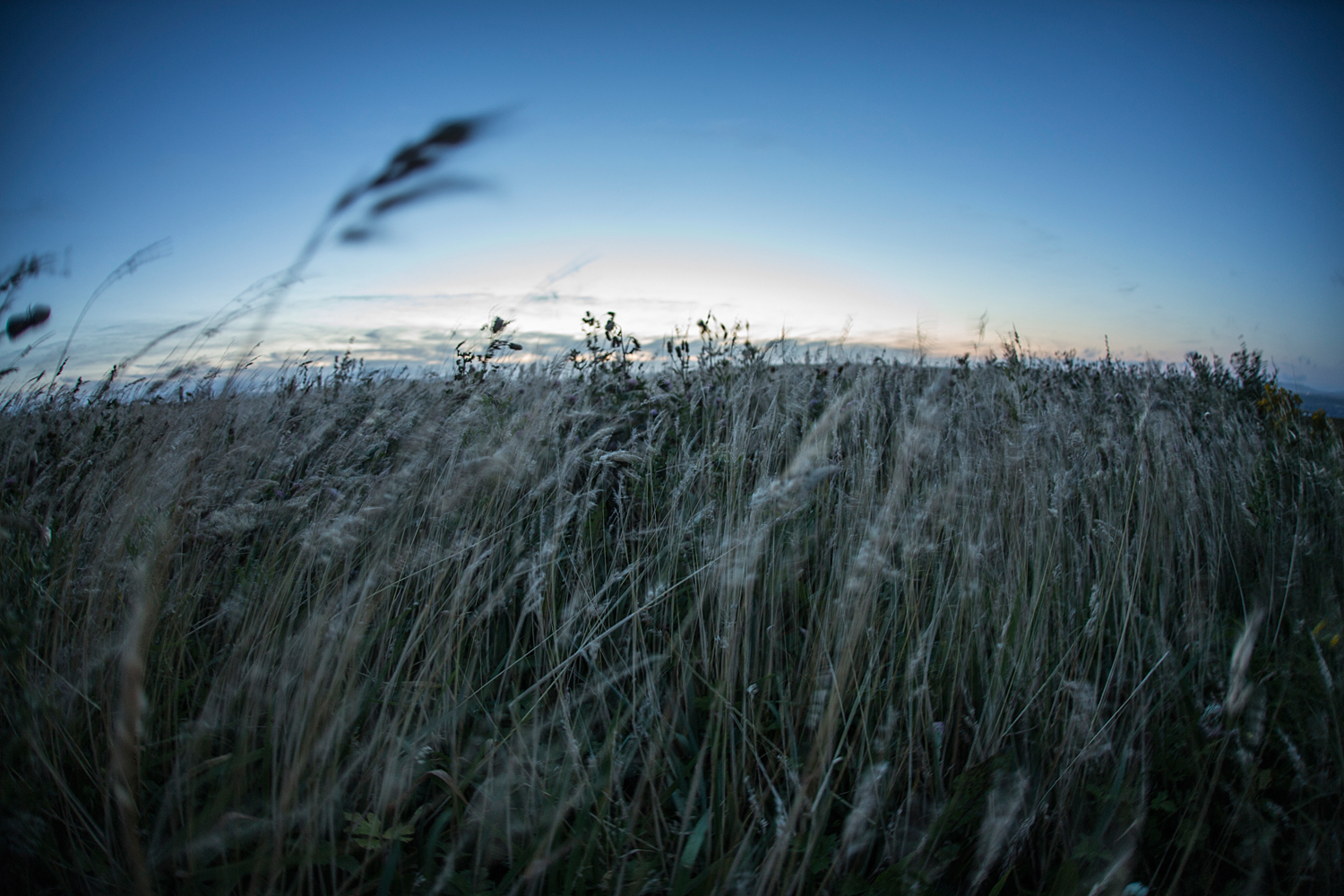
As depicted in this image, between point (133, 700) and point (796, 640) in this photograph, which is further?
point (796, 640)

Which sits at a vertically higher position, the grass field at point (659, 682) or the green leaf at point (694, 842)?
the grass field at point (659, 682)

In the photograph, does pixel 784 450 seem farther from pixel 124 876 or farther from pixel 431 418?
pixel 124 876

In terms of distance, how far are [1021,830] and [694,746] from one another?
2.26 feet

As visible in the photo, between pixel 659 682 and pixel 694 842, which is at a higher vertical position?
pixel 659 682

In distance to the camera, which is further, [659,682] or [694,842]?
[659,682]

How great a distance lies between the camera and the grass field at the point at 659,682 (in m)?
1.01

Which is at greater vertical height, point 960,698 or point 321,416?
point 321,416

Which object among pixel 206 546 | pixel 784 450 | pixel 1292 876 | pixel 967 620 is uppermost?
pixel 784 450

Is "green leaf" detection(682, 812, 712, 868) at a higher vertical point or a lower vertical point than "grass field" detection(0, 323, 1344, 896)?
lower

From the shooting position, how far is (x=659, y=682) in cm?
150

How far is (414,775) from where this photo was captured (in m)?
1.16

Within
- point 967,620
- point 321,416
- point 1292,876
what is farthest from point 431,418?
point 1292,876

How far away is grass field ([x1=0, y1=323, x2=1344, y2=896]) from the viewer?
1014mm

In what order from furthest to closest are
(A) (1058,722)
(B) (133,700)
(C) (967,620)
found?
(C) (967,620)
(A) (1058,722)
(B) (133,700)
